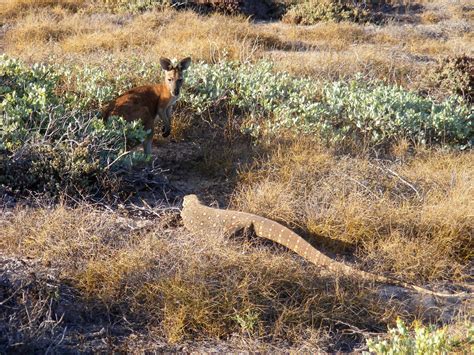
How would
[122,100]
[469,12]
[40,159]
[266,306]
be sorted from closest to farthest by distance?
[266,306], [40,159], [122,100], [469,12]

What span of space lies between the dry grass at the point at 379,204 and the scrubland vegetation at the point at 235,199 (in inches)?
0.8

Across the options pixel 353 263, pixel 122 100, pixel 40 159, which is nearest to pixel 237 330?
pixel 353 263

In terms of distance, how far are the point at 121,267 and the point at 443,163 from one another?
455cm

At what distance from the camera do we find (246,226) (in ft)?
19.5

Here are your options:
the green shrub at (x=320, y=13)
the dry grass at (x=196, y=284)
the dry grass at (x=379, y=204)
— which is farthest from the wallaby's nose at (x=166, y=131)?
the green shrub at (x=320, y=13)

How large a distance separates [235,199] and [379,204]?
1.56 m

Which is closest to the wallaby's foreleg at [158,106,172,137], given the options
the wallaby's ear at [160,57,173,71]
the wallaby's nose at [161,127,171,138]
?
the wallaby's nose at [161,127,171,138]

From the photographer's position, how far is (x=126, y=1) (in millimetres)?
16375

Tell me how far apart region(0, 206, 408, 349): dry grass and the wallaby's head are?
307 cm

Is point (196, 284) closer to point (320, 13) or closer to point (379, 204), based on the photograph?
point (379, 204)

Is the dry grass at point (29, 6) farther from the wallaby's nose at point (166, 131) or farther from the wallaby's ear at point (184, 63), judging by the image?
the wallaby's nose at point (166, 131)

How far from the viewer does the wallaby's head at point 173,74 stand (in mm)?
8227

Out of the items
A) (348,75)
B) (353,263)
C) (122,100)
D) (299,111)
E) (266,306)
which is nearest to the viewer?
(266,306)

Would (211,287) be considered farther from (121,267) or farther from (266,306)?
(121,267)
